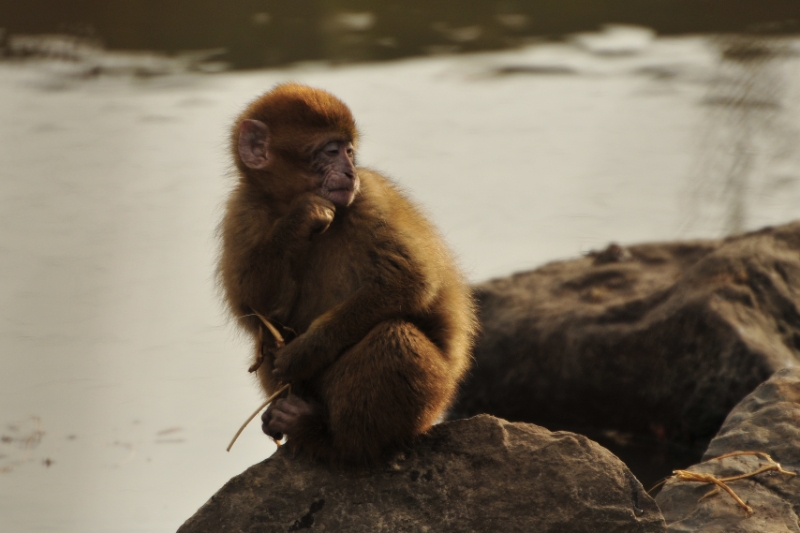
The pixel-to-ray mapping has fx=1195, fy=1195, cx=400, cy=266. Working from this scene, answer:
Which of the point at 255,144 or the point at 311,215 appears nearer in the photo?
the point at 311,215

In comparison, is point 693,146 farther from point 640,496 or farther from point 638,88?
point 640,496

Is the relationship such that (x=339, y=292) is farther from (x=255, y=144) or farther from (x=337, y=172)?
(x=255, y=144)

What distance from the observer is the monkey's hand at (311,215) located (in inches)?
150

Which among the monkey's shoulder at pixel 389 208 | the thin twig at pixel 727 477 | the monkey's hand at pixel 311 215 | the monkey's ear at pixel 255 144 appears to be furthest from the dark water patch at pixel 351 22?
the thin twig at pixel 727 477

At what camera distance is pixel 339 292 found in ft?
13.1

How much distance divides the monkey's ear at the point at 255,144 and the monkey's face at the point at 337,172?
184 mm

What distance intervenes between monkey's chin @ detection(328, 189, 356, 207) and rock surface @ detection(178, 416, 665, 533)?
0.86m

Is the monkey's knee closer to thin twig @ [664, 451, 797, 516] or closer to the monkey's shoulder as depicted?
the monkey's shoulder

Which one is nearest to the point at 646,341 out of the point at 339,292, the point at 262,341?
the point at 339,292

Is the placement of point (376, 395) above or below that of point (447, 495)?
above

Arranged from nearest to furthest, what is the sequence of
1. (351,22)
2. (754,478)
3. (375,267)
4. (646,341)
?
1. (375,267)
2. (754,478)
3. (646,341)
4. (351,22)

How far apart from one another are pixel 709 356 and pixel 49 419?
3.19 m

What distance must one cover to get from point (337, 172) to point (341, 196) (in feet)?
0.29

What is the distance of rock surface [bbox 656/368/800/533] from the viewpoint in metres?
4.23
